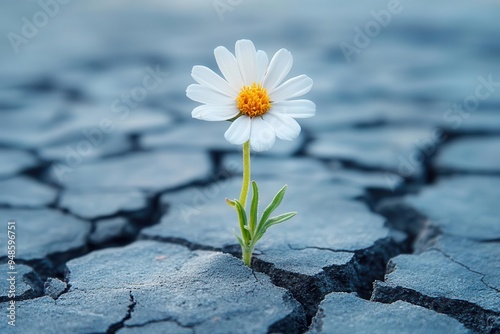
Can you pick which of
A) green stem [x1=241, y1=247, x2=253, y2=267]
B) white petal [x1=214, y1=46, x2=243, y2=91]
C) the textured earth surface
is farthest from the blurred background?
white petal [x1=214, y1=46, x2=243, y2=91]

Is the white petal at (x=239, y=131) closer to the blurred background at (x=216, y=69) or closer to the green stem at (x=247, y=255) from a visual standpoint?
the green stem at (x=247, y=255)

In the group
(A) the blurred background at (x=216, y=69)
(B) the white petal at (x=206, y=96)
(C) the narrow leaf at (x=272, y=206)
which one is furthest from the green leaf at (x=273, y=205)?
(A) the blurred background at (x=216, y=69)

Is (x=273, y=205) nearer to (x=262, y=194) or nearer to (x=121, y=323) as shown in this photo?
(x=121, y=323)

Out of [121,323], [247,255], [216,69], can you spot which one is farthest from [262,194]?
[216,69]

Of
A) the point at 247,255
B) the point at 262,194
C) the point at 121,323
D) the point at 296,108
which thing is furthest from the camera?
the point at 262,194

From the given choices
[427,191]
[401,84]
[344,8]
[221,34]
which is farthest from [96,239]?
[344,8]

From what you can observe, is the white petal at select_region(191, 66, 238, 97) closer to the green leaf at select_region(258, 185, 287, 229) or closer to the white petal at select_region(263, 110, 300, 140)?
the white petal at select_region(263, 110, 300, 140)

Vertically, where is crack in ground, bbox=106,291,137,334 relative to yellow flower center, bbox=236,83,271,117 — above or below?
below
